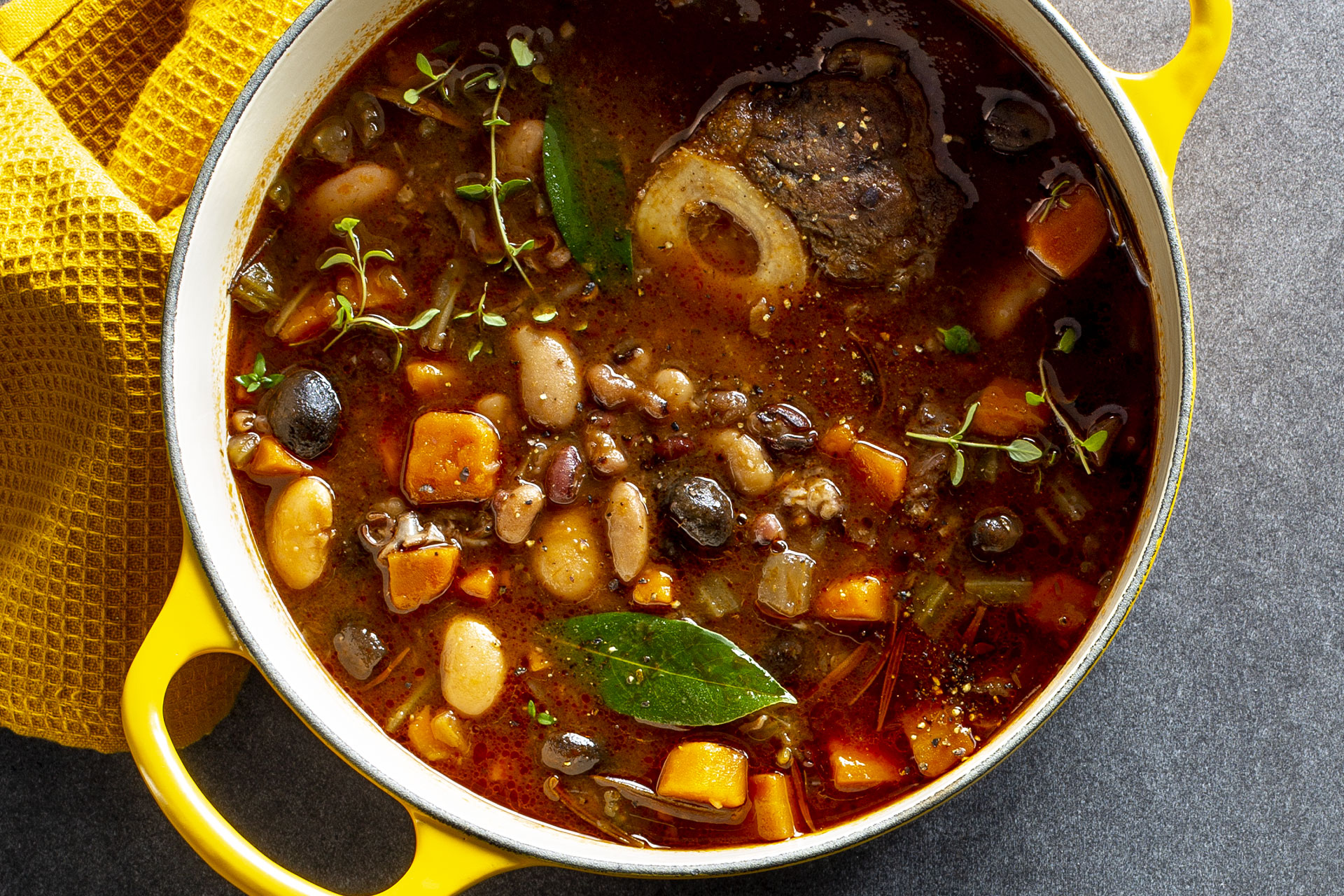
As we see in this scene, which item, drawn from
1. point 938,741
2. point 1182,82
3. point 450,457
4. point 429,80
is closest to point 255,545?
point 450,457

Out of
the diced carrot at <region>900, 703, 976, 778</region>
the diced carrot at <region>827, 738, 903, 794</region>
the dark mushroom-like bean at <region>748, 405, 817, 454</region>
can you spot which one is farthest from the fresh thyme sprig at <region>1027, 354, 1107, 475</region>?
the diced carrot at <region>827, 738, 903, 794</region>

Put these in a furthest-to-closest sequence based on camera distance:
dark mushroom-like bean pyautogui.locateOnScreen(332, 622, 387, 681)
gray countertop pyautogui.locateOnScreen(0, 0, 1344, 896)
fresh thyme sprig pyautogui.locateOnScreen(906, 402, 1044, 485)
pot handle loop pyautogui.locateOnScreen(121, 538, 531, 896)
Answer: gray countertop pyautogui.locateOnScreen(0, 0, 1344, 896), dark mushroom-like bean pyautogui.locateOnScreen(332, 622, 387, 681), fresh thyme sprig pyautogui.locateOnScreen(906, 402, 1044, 485), pot handle loop pyautogui.locateOnScreen(121, 538, 531, 896)

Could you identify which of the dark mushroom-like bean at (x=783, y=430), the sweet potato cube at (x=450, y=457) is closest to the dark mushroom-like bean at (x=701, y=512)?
the dark mushroom-like bean at (x=783, y=430)

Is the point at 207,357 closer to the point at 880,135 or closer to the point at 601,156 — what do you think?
the point at 601,156

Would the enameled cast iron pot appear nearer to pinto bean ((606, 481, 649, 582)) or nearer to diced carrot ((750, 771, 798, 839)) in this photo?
diced carrot ((750, 771, 798, 839))

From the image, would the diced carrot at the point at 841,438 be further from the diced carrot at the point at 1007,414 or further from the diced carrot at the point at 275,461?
the diced carrot at the point at 275,461
